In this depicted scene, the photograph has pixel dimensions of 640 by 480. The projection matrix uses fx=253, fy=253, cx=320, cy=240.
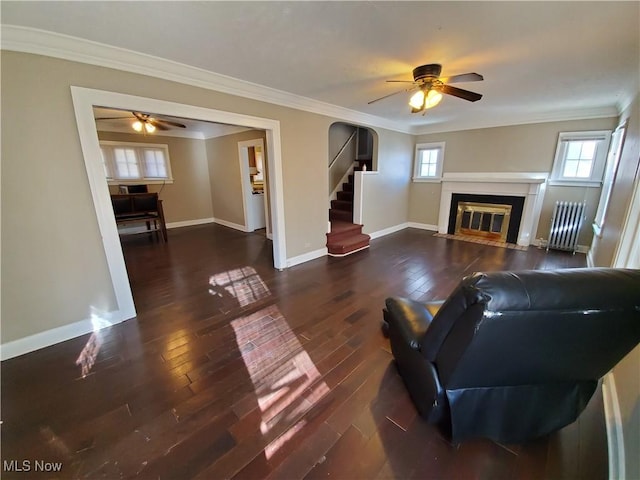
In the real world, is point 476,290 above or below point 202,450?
above

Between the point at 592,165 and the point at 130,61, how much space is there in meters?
6.68

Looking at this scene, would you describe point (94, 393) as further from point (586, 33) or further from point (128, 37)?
point (586, 33)

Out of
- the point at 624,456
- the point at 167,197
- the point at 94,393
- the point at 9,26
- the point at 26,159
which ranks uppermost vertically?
the point at 9,26

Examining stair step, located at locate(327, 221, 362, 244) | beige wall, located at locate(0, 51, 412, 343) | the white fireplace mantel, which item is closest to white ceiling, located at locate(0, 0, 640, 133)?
beige wall, located at locate(0, 51, 412, 343)

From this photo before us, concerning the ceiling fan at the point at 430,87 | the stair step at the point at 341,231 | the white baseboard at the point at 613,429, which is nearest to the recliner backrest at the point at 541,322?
the white baseboard at the point at 613,429

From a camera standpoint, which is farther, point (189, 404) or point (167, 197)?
point (167, 197)

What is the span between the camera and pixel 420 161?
6359mm

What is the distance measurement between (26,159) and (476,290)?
3167mm

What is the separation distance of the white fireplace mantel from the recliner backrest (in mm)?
4713

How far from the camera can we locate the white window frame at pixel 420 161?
598cm

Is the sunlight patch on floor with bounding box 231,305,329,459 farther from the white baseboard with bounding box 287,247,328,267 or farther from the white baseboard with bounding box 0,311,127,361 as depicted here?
the white baseboard with bounding box 287,247,328,267

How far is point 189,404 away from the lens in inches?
64.7

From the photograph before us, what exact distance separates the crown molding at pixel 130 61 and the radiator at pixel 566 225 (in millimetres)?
4802

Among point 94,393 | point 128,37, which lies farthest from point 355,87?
point 94,393
